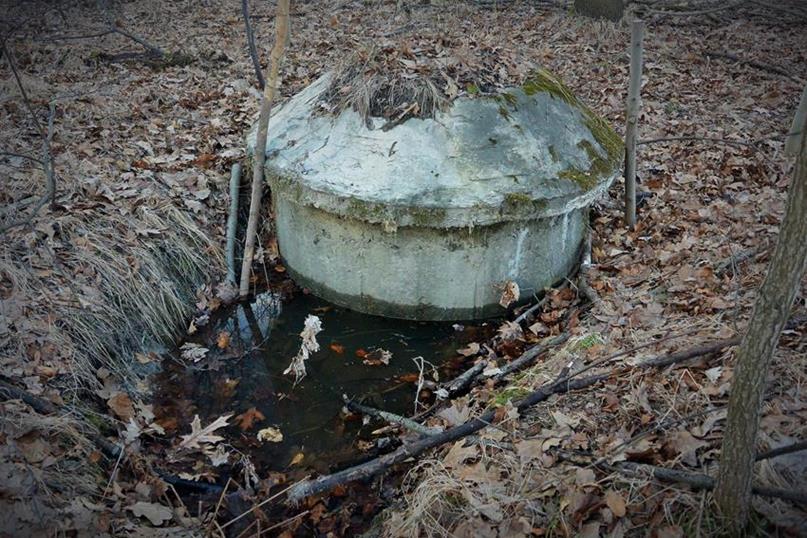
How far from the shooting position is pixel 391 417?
414 centimetres

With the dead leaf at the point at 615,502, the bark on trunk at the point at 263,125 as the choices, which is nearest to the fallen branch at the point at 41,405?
the bark on trunk at the point at 263,125

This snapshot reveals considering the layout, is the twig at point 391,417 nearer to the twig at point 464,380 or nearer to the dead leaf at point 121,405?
the twig at point 464,380

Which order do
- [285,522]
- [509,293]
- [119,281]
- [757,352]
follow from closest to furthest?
1. [757,352]
2. [285,522]
3. [119,281]
4. [509,293]

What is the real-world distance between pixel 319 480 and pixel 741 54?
8957mm

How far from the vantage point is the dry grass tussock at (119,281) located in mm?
4371

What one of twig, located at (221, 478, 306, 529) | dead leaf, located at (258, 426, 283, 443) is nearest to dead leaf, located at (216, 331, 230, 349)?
dead leaf, located at (258, 426, 283, 443)

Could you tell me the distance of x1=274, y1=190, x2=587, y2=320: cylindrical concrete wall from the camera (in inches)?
193

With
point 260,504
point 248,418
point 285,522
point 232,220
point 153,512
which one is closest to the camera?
point 153,512

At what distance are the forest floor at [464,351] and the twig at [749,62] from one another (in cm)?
4

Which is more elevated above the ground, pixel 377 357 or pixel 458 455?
pixel 458 455

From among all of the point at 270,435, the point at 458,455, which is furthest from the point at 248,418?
the point at 458,455

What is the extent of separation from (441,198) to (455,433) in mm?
1829

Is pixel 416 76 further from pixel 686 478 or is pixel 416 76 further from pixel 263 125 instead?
pixel 686 478

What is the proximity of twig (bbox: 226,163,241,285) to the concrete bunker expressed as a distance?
57cm
